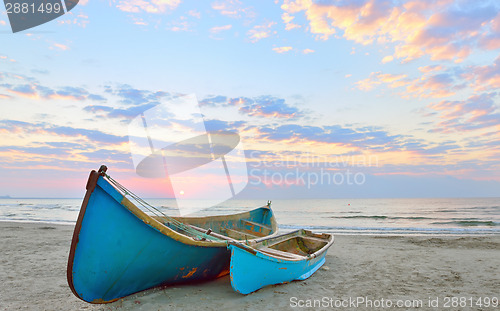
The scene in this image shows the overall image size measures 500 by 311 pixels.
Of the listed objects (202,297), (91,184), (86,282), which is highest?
(91,184)

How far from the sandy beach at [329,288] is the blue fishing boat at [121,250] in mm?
500

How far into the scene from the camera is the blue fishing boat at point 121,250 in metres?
3.92

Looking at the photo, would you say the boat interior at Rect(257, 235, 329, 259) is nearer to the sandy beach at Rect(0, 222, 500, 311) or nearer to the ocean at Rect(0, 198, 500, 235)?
the sandy beach at Rect(0, 222, 500, 311)

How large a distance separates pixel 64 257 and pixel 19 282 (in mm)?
2913

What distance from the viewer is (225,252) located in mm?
5695

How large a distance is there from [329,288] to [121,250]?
15.1 ft

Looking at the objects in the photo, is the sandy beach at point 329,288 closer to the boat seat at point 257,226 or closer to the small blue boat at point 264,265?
the small blue boat at point 264,265

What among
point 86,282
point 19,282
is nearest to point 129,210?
point 86,282

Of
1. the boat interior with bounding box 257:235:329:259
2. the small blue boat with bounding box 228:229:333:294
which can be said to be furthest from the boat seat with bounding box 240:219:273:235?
the small blue boat with bounding box 228:229:333:294

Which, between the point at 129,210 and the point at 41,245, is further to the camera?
the point at 41,245

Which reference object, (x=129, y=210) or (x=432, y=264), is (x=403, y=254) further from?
(x=129, y=210)

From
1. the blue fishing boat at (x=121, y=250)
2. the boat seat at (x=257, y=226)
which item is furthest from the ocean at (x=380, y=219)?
the blue fishing boat at (x=121, y=250)

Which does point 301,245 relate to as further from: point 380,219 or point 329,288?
point 380,219

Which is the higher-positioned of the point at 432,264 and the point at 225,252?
the point at 225,252
